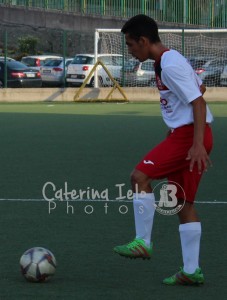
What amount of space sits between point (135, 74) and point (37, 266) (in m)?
29.3

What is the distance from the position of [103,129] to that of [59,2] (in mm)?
35301

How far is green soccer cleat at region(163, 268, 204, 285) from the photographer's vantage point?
6.93m

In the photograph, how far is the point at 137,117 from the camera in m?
25.8

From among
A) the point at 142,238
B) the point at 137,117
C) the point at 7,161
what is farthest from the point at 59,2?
the point at 142,238

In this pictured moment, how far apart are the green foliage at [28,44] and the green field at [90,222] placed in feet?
128

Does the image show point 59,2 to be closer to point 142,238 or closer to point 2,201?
point 2,201

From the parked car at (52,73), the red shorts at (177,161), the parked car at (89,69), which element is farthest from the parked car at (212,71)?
the red shorts at (177,161)

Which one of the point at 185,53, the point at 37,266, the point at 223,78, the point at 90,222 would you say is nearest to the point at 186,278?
the point at 37,266

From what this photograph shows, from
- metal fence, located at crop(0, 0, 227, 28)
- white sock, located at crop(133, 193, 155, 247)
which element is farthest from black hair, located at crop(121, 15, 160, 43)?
metal fence, located at crop(0, 0, 227, 28)

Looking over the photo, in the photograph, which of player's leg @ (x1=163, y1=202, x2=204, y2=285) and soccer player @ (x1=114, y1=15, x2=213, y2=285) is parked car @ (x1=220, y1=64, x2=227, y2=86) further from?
player's leg @ (x1=163, y1=202, x2=204, y2=285)

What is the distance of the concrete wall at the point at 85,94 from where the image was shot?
34.1m

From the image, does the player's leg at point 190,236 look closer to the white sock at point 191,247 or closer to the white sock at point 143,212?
the white sock at point 191,247

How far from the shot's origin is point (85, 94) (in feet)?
112

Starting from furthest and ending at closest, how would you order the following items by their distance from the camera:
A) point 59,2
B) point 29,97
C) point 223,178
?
point 59,2 → point 29,97 → point 223,178
